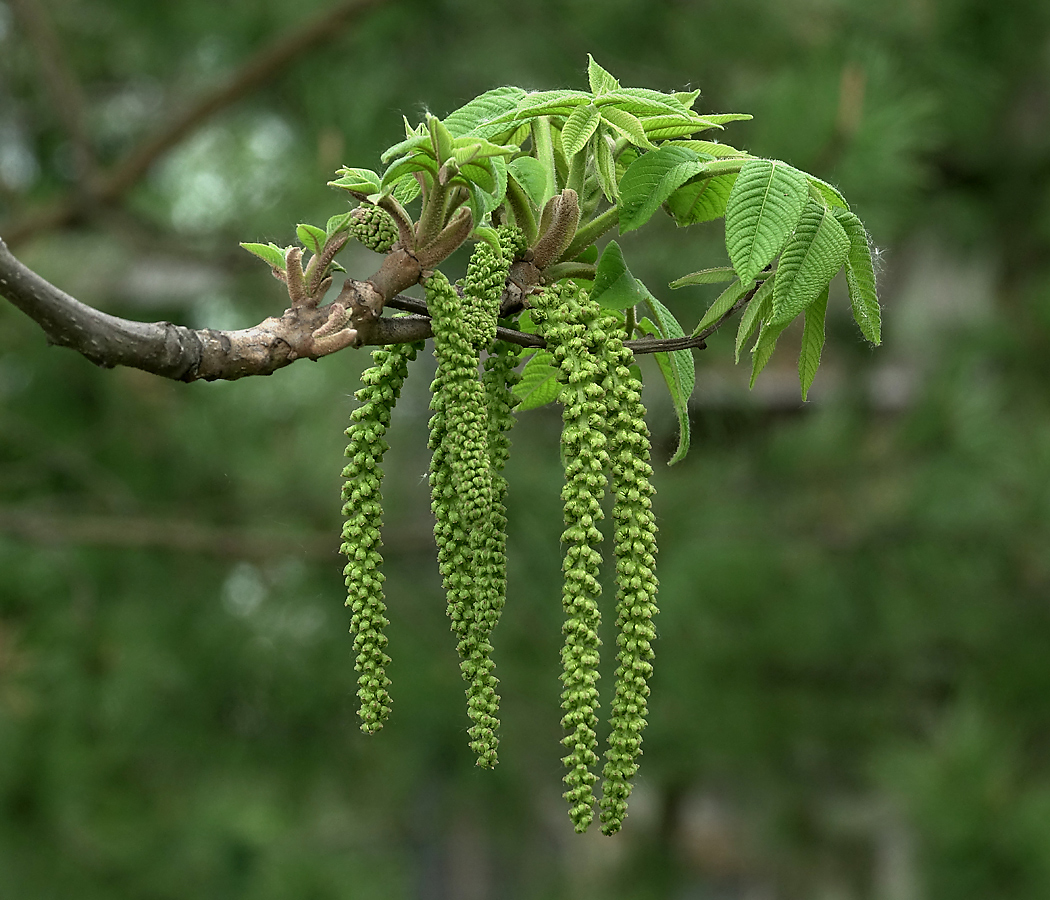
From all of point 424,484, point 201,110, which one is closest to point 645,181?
point 201,110

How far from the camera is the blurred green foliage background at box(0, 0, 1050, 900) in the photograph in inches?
80.0

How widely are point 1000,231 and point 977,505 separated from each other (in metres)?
0.92

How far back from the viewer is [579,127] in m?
0.55

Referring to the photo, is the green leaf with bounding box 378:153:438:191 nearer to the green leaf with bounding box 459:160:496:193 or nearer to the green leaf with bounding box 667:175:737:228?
the green leaf with bounding box 459:160:496:193

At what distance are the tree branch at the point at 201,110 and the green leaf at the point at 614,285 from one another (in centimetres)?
142

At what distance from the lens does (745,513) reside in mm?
2459

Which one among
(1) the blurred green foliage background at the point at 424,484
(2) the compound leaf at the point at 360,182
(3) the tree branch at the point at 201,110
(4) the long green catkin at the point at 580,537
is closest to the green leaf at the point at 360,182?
(2) the compound leaf at the point at 360,182

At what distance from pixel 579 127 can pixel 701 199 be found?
0.10 metres

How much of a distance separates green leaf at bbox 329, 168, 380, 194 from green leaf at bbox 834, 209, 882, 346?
228 mm

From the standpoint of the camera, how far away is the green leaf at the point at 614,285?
0.56 metres

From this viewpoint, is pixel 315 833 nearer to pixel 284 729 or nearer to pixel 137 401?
pixel 284 729

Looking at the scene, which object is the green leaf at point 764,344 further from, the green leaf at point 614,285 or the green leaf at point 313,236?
the green leaf at point 313,236

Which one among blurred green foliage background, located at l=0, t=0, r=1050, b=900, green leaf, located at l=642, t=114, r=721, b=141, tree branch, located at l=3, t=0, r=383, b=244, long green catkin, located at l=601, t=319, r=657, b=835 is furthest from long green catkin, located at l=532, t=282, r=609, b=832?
tree branch, located at l=3, t=0, r=383, b=244

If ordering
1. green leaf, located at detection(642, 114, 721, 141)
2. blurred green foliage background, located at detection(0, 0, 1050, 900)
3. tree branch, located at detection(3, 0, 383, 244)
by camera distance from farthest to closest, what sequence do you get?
1. blurred green foliage background, located at detection(0, 0, 1050, 900)
2. tree branch, located at detection(3, 0, 383, 244)
3. green leaf, located at detection(642, 114, 721, 141)
